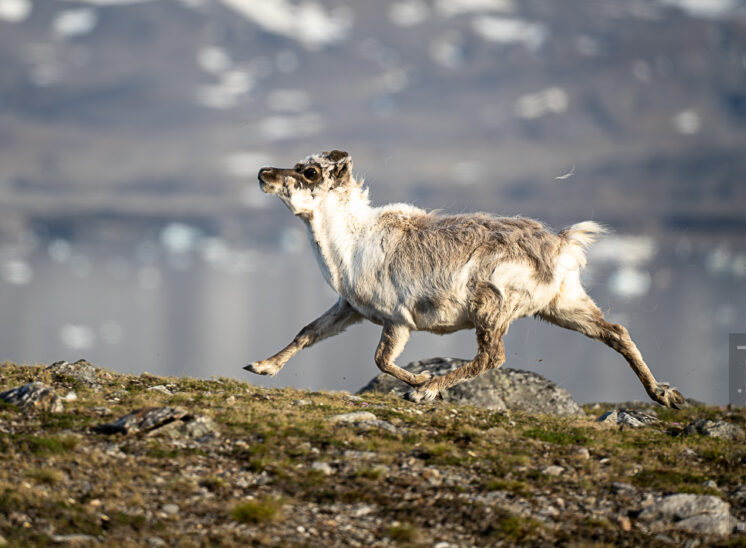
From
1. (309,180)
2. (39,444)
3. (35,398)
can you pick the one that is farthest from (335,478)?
(309,180)

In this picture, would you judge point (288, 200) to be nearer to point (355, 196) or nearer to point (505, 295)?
point (355, 196)

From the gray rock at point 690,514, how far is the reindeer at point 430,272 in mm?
4861

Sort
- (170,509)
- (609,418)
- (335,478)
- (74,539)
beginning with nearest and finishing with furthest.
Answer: (74,539) < (170,509) < (335,478) < (609,418)

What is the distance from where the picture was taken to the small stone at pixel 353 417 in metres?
11.0

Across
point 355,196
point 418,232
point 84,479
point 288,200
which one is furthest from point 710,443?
point 84,479

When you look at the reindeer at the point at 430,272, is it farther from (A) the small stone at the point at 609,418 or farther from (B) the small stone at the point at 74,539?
(B) the small stone at the point at 74,539

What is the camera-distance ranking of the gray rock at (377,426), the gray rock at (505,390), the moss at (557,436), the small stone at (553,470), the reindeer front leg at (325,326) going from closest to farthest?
the small stone at (553,470)
the gray rock at (377,426)
the moss at (557,436)
the reindeer front leg at (325,326)
the gray rock at (505,390)

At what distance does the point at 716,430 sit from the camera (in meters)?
12.9

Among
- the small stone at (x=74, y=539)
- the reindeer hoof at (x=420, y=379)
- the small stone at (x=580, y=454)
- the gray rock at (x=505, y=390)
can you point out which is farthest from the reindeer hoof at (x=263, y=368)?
the small stone at (x=74, y=539)

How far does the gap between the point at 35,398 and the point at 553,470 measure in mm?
7214

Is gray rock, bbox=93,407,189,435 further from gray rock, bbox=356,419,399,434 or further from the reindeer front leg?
the reindeer front leg

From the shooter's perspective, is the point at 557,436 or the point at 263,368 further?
the point at 263,368

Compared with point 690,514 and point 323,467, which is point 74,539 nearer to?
point 323,467

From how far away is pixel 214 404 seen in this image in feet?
38.9
